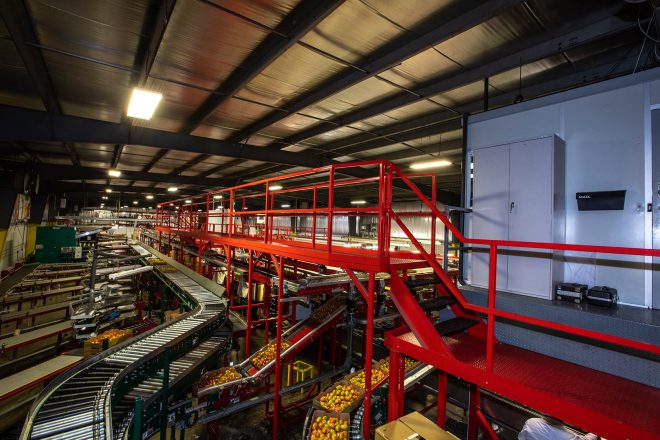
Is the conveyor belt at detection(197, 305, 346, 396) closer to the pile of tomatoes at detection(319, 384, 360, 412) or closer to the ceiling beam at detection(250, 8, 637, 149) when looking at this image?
the pile of tomatoes at detection(319, 384, 360, 412)

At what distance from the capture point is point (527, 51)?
190 inches

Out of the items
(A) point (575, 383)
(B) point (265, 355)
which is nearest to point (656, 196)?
(A) point (575, 383)

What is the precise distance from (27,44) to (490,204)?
28.2 feet

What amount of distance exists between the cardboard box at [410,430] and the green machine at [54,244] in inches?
784

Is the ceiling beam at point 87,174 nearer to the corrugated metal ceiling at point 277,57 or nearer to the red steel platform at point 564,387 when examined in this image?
the corrugated metal ceiling at point 277,57

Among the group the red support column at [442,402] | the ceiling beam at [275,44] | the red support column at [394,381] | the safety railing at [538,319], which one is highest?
the ceiling beam at [275,44]

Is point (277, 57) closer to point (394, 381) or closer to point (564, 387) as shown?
point (394, 381)

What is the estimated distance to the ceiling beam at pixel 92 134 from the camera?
6.96 metres

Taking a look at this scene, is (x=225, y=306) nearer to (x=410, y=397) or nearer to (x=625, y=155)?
(x=410, y=397)

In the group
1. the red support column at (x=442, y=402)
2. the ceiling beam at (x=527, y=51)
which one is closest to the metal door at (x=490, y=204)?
the ceiling beam at (x=527, y=51)

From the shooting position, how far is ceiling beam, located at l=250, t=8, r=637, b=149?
4188 mm

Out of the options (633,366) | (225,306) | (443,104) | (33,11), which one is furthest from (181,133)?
(633,366)

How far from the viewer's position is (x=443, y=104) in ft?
24.8

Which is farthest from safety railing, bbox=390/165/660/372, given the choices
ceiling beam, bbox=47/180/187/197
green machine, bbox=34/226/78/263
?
ceiling beam, bbox=47/180/187/197
